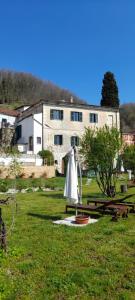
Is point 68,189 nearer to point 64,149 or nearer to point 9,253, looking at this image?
point 9,253

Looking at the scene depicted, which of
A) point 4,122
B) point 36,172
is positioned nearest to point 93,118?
point 4,122

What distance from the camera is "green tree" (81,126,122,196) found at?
18.0 meters

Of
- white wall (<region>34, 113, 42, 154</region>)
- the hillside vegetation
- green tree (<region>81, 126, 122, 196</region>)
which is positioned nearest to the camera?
green tree (<region>81, 126, 122, 196</region>)

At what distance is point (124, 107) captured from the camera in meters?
89.4

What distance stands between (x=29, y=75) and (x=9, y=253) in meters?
96.6

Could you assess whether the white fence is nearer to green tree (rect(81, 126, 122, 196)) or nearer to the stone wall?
the stone wall

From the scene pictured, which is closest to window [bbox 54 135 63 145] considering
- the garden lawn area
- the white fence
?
the white fence

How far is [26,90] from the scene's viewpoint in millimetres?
93625

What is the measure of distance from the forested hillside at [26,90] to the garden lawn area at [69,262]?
7629 centimetres

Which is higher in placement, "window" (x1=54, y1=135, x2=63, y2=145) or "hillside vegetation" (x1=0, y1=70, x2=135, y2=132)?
"hillside vegetation" (x1=0, y1=70, x2=135, y2=132)

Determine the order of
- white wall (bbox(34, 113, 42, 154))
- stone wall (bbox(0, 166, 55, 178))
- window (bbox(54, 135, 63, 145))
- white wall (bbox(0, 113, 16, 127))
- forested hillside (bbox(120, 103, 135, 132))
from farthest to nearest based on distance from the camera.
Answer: forested hillside (bbox(120, 103, 135, 132))
white wall (bbox(0, 113, 16, 127))
window (bbox(54, 135, 63, 145))
white wall (bbox(34, 113, 42, 154))
stone wall (bbox(0, 166, 55, 178))

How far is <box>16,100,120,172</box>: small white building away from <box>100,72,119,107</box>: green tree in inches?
398

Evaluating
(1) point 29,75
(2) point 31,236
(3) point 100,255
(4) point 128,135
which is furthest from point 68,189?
(1) point 29,75

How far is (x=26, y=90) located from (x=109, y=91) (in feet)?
141
